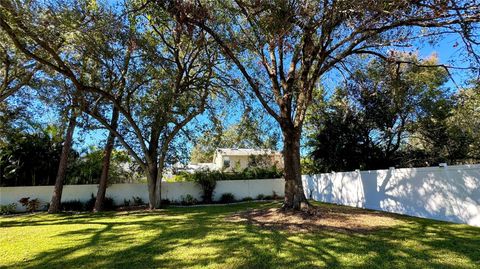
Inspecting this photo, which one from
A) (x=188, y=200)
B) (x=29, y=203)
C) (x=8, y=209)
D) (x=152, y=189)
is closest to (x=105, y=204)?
(x=152, y=189)

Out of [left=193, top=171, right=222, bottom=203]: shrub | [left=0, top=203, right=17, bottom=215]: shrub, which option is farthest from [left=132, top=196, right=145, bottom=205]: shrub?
[left=0, top=203, right=17, bottom=215]: shrub

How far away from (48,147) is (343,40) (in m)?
14.9

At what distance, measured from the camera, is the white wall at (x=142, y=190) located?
15.1m

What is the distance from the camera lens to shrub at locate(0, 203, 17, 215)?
47.3ft

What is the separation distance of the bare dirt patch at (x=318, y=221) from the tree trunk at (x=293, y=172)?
376 mm

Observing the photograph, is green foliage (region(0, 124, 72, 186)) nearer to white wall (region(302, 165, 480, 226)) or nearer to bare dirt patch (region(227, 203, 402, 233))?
bare dirt patch (region(227, 203, 402, 233))

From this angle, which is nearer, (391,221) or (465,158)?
(391,221)

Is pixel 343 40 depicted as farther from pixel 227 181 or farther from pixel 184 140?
pixel 227 181

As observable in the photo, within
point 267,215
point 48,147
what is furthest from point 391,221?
point 48,147

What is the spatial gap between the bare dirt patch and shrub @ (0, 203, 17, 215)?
11424mm

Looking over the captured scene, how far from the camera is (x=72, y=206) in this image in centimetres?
1556

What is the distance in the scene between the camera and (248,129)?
12992mm

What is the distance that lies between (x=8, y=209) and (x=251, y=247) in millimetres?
13701

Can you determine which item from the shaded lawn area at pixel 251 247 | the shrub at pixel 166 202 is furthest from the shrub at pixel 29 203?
the shaded lawn area at pixel 251 247
